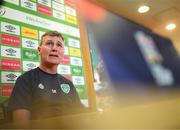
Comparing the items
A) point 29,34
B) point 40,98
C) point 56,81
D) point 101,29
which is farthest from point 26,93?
point 101,29

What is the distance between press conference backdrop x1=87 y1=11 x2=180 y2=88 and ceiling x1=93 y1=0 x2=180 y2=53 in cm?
6

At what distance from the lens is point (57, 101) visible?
41.8 inches

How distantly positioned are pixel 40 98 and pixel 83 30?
2.03 feet

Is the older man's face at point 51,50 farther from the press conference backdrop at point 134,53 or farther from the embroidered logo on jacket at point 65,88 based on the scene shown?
the press conference backdrop at point 134,53

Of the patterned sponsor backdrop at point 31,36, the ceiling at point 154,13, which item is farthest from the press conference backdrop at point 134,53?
the patterned sponsor backdrop at point 31,36

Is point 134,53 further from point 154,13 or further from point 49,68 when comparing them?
point 49,68

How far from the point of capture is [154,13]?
2.09m

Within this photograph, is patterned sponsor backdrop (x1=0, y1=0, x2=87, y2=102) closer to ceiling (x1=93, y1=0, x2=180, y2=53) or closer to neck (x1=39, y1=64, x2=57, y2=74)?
neck (x1=39, y1=64, x2=57, y2=74)

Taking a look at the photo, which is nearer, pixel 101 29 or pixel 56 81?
pixel 56 81

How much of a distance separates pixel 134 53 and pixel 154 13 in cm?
55

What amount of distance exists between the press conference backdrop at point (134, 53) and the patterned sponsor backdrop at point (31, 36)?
236 millimetres

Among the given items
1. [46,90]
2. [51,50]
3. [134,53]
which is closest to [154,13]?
[134,53]

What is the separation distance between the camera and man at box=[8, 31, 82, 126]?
941 millimetres

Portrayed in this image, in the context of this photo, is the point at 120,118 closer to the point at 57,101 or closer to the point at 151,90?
the point at 57,101
